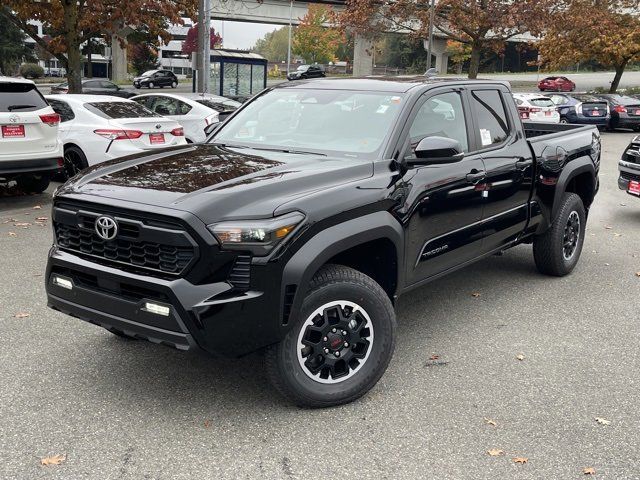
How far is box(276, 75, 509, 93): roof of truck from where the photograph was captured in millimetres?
4914

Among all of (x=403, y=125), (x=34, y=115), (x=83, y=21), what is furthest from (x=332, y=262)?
(x=83, y=21)

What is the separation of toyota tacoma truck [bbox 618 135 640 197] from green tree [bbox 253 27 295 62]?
134 meters

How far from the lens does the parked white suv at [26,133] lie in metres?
9.00

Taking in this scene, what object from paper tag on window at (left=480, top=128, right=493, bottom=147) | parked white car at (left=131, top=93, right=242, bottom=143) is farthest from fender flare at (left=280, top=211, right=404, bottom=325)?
parked white car at (left=131, top=93, right=242, bottom=143)

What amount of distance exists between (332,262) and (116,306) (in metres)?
1.26

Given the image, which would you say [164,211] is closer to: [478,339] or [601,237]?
[478,339]

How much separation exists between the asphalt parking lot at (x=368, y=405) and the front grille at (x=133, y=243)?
848mm

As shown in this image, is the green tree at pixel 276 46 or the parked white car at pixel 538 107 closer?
the parked white car at pixel 538 107

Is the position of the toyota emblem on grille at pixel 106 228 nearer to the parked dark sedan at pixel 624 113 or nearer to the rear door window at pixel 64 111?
the rear door window at pixel 64 111

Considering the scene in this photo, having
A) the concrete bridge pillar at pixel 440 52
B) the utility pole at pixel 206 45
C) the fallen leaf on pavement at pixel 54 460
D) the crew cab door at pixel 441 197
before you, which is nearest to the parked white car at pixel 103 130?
the crew cab door at pixel 441 197

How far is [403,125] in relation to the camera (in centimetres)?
459

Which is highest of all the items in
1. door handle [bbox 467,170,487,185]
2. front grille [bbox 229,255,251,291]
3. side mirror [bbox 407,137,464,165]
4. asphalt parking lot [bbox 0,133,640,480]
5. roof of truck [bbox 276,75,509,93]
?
roof of truck [bbox 276,75,509,93]

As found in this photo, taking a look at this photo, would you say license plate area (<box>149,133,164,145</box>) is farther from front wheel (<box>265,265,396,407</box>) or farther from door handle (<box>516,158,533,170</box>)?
front wheel (<box>265,265,396,407</box>)

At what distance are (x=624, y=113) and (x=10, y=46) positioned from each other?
171ft
